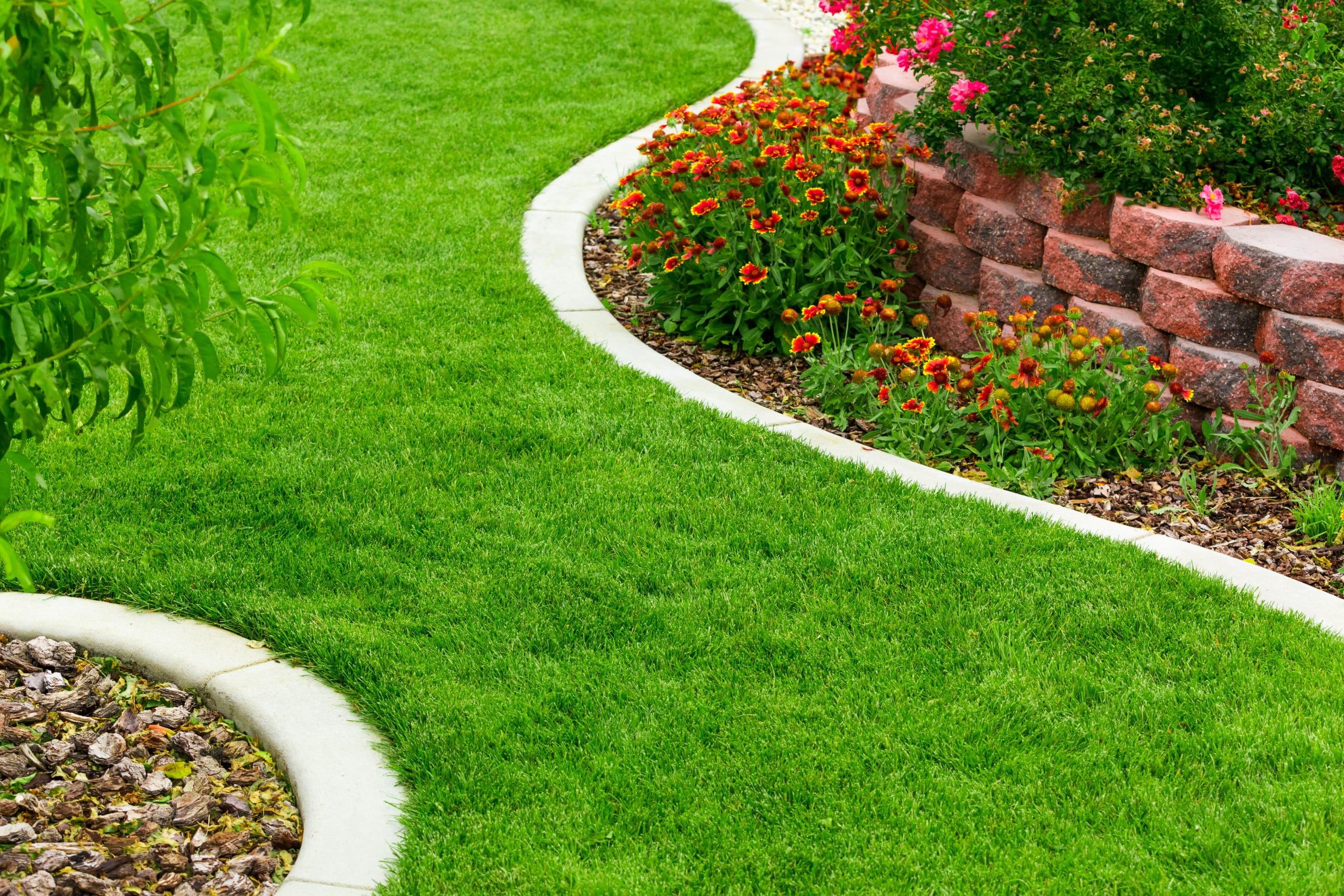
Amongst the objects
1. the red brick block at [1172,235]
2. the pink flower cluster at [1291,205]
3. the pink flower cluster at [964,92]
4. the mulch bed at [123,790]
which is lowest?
the mulch bed at [123,790]

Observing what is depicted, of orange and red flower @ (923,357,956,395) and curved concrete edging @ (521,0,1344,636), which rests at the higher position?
orange and red flower @ (923,357,956,395)

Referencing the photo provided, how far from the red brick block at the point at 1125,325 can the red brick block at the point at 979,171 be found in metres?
0.56

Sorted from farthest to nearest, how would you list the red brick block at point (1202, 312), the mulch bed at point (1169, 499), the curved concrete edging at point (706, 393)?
1. the red brick block at point (1202, 312)
2. the mulch bed at point (1169, 499)
3. the curved concrete edging at point (706, 393)

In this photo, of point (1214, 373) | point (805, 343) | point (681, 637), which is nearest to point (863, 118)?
point (805, 343)

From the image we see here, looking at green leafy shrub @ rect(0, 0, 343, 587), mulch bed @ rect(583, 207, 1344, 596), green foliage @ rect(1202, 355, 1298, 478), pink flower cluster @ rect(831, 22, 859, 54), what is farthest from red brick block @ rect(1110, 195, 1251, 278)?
green leafy shrub @ rect(0, 0, 343, 587)

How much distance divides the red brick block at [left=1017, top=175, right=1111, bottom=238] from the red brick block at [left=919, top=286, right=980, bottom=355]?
462 millimetres

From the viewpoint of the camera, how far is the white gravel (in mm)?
9578

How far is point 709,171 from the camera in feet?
16.6

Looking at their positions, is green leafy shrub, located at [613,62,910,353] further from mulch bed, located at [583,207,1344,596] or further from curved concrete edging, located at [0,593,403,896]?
curved concrete edging, located at [0,593,403,896]

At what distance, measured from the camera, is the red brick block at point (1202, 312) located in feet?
13.5

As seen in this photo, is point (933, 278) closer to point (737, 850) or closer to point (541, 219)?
Result: point (541, 219)

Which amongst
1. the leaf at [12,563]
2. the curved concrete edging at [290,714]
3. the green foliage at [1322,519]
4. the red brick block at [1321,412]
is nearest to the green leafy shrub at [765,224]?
the red brick block at [1321,412]

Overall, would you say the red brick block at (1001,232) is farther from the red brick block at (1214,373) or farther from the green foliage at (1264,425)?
the green foliage at (1264,425)

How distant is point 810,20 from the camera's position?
1048cm
